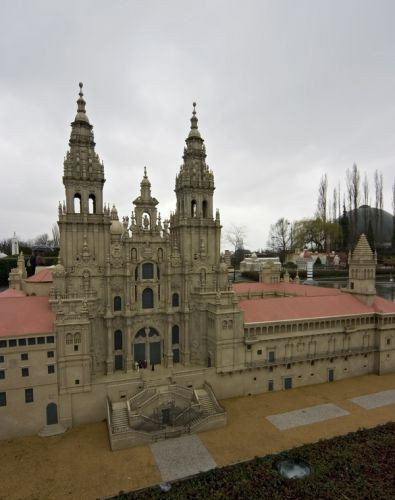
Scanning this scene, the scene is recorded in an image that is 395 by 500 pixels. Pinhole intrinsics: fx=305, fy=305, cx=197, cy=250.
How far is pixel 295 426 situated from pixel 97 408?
19.3 m

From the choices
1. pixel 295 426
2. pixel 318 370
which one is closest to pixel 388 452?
pixel 295 426

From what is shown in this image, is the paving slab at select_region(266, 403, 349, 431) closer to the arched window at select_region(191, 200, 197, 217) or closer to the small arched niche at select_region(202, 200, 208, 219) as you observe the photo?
the small arched niche at select_region(202, 200, 208, 219)

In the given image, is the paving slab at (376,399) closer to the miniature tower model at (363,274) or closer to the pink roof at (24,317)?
the miniature tower model at (363,274)

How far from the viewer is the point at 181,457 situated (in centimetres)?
2491

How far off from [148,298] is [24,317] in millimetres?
12923

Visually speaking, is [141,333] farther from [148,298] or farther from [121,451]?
[121,451]

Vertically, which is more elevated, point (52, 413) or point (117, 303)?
point (117, 303)

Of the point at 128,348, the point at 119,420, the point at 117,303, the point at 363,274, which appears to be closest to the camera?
the point at 119,420

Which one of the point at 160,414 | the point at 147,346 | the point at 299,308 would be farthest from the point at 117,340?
the point at 299,308

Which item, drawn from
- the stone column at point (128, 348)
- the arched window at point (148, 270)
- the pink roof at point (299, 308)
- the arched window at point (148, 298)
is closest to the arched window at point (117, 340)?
the stone column at point (128, 348)

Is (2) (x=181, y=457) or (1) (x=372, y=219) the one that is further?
(1) (x=372, y=219)

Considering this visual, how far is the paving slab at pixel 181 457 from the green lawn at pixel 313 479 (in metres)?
1.19

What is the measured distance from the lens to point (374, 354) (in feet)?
134

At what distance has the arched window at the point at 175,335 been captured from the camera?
37.4m
